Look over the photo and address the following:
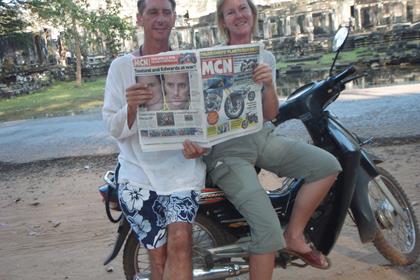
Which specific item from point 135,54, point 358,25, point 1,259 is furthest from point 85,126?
point 358,25

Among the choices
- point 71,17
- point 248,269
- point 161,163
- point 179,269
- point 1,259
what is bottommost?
point 1,259

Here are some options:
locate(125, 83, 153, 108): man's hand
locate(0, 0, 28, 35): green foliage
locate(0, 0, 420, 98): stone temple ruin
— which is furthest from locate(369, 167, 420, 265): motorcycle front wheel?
Result: locate(0, 0, 28, 35): green foliage

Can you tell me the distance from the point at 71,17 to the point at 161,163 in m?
24.2

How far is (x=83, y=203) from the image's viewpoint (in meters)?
5.16

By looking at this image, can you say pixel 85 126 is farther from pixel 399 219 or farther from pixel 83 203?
pixel 399 219

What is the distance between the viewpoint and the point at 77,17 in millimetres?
24469

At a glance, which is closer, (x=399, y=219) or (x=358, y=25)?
(x=399, y=219)

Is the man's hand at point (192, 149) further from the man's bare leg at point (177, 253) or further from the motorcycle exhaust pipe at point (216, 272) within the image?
the motorcycle exhaust pipe at point (216, 272)

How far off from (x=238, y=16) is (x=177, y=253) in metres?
Answer: 1.31

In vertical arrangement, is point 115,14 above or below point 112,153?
above

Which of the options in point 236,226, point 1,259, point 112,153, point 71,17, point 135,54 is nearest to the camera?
→ point 135,54

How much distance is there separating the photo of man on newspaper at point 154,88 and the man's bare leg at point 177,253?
58 cm

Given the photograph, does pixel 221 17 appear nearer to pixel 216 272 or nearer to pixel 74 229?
pixel 216 272

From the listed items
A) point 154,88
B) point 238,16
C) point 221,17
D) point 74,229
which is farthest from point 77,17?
point 154,88
